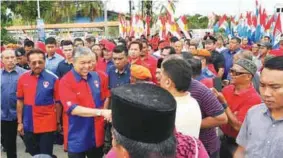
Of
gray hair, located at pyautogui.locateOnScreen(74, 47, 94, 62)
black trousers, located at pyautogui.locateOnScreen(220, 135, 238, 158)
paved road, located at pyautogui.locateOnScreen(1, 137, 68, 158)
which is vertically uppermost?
gray hair, located at pyautogui.locateOnScreen(74, 47, 94, 62)

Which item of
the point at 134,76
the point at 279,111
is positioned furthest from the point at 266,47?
the point at 279,111

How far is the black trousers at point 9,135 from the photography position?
4.93m

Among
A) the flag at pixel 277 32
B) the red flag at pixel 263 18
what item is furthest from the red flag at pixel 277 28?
the red flag at pixel 263 18

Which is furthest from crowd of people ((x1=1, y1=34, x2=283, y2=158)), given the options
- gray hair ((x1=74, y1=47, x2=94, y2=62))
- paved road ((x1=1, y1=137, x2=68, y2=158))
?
paved road ((x1=1, y1=137, x2=68, y2=158))

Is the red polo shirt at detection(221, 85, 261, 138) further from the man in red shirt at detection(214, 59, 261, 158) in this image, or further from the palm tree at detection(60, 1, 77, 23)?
the palm tree at detection(60, 1, 77, 23)

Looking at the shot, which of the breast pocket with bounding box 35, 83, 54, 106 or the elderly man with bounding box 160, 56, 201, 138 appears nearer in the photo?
the elderly man with bounding box 160, 56, 201, 138

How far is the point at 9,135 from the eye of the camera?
16.2 ft

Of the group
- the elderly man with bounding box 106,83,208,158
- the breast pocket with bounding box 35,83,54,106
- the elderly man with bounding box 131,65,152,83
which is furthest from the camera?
the breast pocket with bounding box 35,83,54,106

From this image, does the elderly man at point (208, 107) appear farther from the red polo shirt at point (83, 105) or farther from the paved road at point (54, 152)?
the paved road at point (54, 152)

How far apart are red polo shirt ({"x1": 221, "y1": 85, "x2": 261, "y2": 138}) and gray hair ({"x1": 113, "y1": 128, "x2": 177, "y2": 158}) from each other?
5.68 feet

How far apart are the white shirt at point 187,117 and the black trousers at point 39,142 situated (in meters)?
2.24

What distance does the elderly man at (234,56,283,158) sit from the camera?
216cm

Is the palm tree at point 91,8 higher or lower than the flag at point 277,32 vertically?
higher

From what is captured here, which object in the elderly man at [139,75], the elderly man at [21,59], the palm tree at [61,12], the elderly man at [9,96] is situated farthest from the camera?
the palm tree at [61,12]
